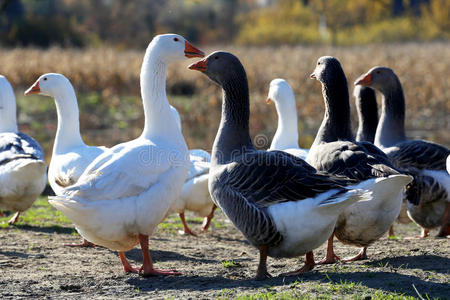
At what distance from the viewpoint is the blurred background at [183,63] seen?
60.3 ft

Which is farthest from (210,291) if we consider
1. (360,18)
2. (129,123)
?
(360,18)

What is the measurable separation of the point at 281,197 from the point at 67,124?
13.1ft

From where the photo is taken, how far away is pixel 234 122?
5.71 meters

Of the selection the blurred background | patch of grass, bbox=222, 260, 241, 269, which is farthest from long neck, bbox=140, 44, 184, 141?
the blurred background

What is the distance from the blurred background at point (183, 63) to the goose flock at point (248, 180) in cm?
777

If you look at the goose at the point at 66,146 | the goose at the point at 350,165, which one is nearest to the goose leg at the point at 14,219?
the goose at the point at 66,146

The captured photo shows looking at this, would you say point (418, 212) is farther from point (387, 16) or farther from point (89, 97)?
point (387, 16)

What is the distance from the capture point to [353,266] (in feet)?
17.9

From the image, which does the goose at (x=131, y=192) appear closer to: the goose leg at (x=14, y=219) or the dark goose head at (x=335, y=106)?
the dark goose head at (x=335, y=106)

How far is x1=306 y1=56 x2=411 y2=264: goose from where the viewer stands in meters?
5.37

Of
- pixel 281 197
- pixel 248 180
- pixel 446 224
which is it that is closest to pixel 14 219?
pixel 248 180

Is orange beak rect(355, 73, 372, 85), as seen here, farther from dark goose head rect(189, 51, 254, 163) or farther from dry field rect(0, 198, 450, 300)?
dark goose head rect(189, 51, 254, 163)

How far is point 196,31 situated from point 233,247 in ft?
134

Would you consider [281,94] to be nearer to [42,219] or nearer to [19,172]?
[19,172]
